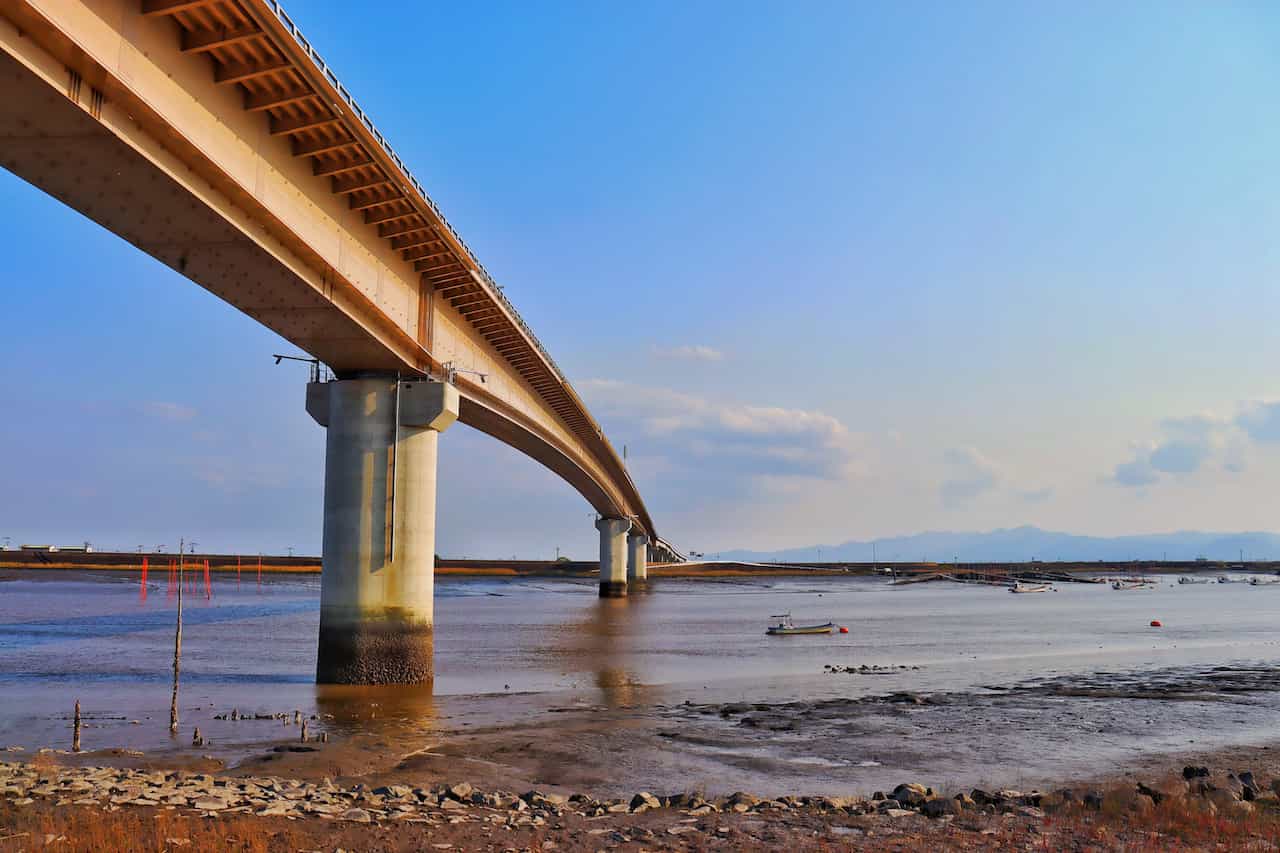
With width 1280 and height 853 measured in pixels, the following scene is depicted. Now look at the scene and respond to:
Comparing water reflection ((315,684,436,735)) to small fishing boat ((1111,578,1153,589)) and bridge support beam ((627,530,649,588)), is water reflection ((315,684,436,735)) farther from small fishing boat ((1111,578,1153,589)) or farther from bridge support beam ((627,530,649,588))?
small fishing boat ((1111,578,1153,589))

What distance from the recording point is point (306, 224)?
22.2 m

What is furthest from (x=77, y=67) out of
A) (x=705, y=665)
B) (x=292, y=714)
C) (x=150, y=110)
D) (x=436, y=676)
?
(x=705, y=665)

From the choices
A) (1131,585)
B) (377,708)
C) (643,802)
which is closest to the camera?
(643,802)

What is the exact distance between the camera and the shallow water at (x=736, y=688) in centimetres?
2114

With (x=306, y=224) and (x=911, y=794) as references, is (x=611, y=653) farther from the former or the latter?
(x=911, y=794)

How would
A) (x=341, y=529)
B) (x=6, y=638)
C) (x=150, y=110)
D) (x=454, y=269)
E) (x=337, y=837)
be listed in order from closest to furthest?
(x=337, y=837), (x=150, y=110), (x=341, y=529), (x=454, y=269), (x=6, y=638)

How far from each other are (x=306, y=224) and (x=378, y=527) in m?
10.5

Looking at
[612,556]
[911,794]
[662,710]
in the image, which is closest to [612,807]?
[911,794]

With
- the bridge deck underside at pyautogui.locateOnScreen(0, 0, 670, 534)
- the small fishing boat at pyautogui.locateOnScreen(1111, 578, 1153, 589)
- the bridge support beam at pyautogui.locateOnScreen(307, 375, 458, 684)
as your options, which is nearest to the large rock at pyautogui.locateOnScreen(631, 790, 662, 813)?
the bridge deck underside at pyautogui.locateOnScreen(0, 0, 670, 534)

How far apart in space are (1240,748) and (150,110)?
2556cm

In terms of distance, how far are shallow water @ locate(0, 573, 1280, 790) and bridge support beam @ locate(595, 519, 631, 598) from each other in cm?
4076

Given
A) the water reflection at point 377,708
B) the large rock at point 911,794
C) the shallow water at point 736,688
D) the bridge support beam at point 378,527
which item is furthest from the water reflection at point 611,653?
the large rock at point 911,794

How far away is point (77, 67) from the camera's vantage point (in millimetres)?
14227

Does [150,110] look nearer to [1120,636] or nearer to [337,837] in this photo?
[337,837]
